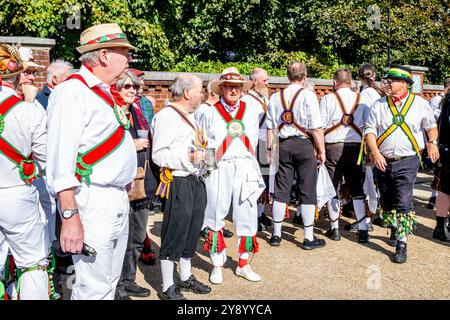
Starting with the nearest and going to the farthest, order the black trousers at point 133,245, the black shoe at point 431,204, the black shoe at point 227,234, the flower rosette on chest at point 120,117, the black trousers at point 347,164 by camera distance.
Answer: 1. the flower rosette on chest at point 120,117
2. the black trousers at point 133,245
3. the black trousers at point 347,164
4. the black shoe at point 227,234
5. the black shoe at point 431,204

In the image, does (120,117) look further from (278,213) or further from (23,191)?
(278,213)

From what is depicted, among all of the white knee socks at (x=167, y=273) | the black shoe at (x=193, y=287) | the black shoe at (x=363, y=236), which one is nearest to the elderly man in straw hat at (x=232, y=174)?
the black shoe at (x=193, y=287)

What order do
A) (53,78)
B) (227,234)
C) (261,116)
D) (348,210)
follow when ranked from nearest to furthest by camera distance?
(53,78) < (227,234) < (261,116) < (348,210)

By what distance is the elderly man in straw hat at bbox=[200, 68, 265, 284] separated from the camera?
4629mm

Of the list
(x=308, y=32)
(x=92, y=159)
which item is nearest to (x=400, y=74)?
(x=92, y=159)

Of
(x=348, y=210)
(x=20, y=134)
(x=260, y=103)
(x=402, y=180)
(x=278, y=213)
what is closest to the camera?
(x=20, y=134)

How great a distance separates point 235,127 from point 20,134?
2124 millimetres

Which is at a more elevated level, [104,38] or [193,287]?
[104,38]

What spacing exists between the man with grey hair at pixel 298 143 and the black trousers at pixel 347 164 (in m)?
0.33

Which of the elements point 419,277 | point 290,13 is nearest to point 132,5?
point 290,13

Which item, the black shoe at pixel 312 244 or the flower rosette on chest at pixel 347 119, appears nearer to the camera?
the black shoe at pixel 312 244

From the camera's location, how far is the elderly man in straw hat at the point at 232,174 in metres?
4.63

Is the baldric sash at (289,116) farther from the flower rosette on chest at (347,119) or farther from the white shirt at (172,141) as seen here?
the white shirt at (172,141)

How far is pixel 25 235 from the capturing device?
311 centimetres
